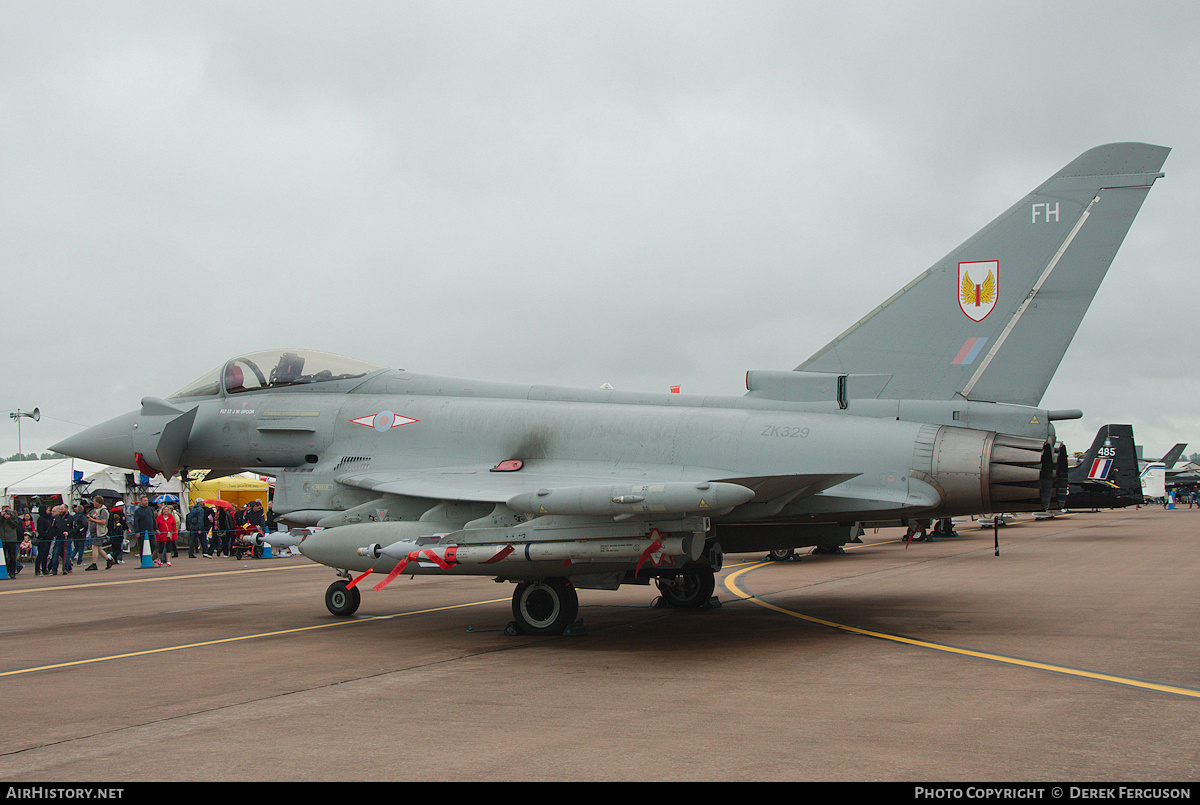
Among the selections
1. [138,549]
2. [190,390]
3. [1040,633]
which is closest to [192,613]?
[190,390]

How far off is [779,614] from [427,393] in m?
5.30

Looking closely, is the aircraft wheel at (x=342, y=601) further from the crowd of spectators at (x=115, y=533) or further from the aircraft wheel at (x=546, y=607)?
the crowd of spectators at (x=115, y=533)

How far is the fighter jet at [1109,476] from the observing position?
110 feet

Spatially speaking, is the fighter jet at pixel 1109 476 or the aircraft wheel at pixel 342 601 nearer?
the aircraft wheel at pixel 342 601

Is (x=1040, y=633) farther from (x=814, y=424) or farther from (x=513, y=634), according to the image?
(x=513, y=634)

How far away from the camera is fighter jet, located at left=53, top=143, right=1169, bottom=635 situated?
8492mm

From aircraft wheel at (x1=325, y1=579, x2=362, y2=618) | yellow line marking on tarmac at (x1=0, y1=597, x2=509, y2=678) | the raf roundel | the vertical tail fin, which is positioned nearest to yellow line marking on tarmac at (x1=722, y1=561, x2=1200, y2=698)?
the vertical tail fin

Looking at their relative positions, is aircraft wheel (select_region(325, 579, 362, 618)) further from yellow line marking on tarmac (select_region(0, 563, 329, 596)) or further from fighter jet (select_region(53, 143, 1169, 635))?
yellow line marking on tarmac (select_region(0, 563, 329, 596))

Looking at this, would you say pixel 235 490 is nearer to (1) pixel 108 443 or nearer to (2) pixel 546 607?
(1) pixel 108 443

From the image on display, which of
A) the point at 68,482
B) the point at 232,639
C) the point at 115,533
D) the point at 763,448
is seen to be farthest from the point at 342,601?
the point at 68,482

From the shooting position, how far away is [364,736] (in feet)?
18.0

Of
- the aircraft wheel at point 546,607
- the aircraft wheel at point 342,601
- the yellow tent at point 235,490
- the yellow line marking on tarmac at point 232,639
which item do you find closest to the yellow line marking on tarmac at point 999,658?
the aircraft wheel at point 546,607

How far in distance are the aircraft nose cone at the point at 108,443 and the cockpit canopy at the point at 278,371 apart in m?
1.01

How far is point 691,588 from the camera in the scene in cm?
1191
